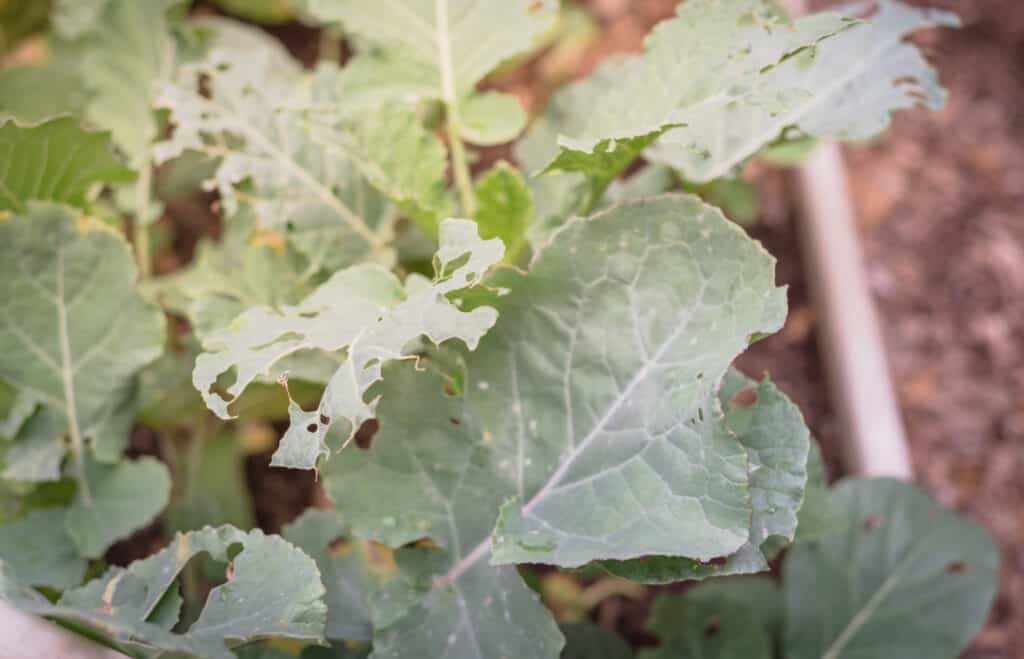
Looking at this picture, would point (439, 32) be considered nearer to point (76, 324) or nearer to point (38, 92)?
point (76, 324)

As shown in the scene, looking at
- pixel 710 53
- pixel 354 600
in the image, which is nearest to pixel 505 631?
pixel 354 600

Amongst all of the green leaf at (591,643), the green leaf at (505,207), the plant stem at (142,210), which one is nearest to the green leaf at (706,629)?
the green leaf at (591,643)

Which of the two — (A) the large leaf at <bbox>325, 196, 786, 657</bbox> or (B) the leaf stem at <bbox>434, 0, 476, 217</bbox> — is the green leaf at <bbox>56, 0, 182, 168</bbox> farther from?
(A) the large leaf at <bbox>325, 196, 786, 657</bbox>

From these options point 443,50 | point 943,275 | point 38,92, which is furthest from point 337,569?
point 943,275

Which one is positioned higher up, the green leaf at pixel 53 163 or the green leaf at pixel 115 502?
the green leaf at pixel 53 163

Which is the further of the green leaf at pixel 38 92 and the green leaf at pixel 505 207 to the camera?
the green leaf at pixel 38 92

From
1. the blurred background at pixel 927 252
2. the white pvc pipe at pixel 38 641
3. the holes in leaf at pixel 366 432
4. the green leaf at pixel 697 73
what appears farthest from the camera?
the blurred background at pixel 927 252

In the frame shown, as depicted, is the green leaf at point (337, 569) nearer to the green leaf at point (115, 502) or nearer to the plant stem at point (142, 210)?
the green leaf at point (115, 502)
